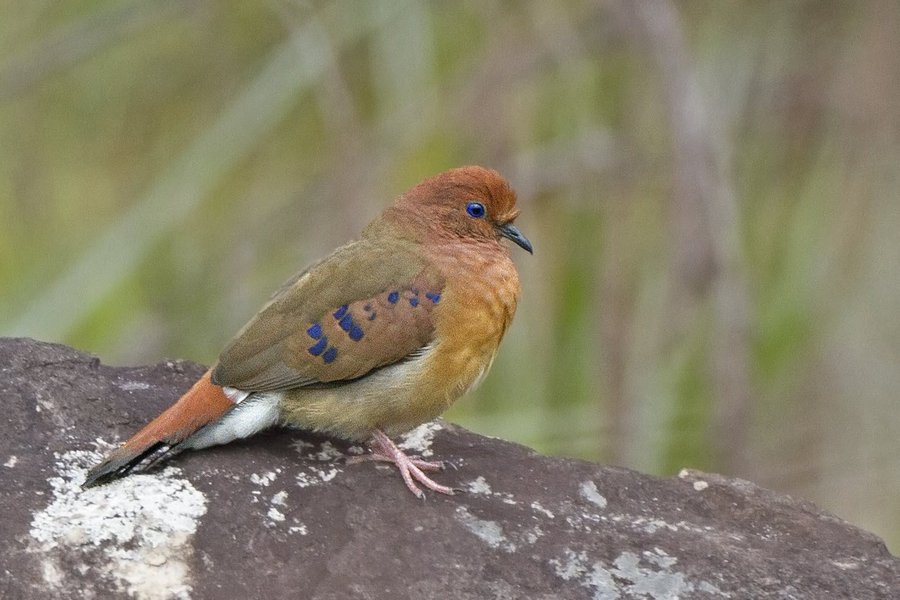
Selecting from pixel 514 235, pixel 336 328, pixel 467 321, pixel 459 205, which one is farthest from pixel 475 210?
pixel 336 328

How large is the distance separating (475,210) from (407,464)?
926mm

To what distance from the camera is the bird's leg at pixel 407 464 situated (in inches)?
155

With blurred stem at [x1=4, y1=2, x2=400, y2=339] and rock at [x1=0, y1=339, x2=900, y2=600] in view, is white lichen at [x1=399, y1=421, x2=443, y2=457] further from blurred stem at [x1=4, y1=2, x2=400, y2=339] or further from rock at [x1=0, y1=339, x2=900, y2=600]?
blurred stem at [x1=4, y1=2, x2=400, y2=339]

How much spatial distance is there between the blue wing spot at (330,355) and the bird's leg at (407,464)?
0.84ft

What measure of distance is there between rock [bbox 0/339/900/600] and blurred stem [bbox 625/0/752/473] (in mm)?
895

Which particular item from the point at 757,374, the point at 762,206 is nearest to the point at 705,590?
the point at 757,374

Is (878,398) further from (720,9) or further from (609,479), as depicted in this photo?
(609,479)

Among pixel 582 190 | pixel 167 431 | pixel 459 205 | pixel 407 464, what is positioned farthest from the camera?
pixel 582 190

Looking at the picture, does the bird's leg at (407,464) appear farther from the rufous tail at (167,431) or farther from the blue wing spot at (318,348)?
the rufous tail at (167,431)

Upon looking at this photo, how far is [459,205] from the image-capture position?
454 centimetres

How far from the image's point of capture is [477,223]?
14.9 feet

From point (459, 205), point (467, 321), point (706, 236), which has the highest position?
point (706, 236)

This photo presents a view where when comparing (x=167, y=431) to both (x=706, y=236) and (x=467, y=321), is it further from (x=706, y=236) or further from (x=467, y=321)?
(x=706, y=236)

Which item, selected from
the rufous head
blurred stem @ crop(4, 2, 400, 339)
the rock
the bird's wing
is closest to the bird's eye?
the rufous head
